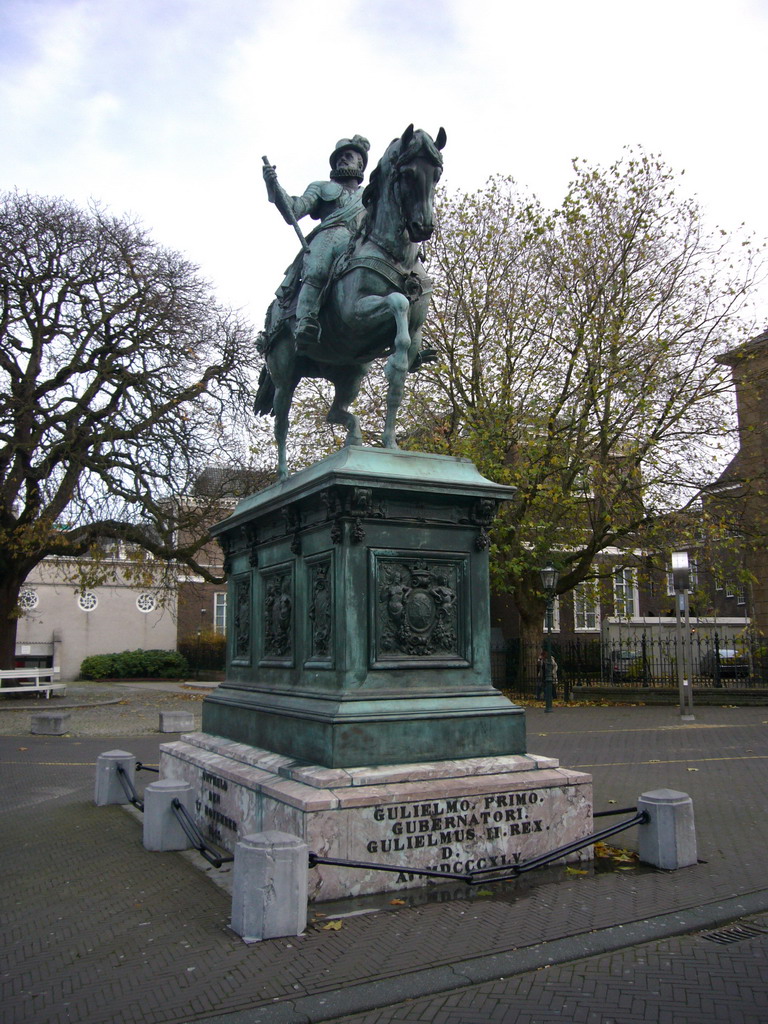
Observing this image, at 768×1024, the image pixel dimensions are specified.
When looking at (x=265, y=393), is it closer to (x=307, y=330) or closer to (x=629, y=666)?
(x=307, y=330)

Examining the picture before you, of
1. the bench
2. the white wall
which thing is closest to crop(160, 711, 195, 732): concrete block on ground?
the bench

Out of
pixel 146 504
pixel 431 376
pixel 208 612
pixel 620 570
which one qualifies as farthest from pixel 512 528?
pixel 208 612

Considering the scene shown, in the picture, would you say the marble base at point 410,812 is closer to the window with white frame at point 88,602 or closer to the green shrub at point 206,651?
the green shrub at point 206,651

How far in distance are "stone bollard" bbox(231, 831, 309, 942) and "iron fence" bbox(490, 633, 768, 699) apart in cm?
2059

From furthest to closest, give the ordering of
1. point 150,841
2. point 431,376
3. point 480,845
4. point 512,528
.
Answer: point 431,376 → point 512,528 → point 150,841 → point 480,845

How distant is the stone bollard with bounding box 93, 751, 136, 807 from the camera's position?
32.2ft

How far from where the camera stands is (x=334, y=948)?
16.3ft

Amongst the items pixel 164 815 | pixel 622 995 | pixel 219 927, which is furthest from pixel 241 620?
pixel 622 995

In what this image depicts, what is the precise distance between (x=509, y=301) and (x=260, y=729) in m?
20.2

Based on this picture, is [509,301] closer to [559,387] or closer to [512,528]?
[559,387]

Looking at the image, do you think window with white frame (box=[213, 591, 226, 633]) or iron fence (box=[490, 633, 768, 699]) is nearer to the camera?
iron fence (box=[490, 633, 768, 699])

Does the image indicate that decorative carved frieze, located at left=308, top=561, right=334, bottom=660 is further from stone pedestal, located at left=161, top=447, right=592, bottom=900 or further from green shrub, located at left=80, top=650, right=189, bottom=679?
green shrub, located at left=80, top=650, right=189, bottom=679

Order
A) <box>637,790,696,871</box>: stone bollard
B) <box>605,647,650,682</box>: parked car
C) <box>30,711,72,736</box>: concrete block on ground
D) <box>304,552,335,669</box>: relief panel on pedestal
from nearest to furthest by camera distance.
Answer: <box>637,790,696,871</box>: stone bollard
<box>304,552,335,669</box>: relief panel on pedestal
<box>30,711,72,736</box>: concrete block on ground
<box>605,647,650,682</box>: parked car

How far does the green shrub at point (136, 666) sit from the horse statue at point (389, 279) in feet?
118
